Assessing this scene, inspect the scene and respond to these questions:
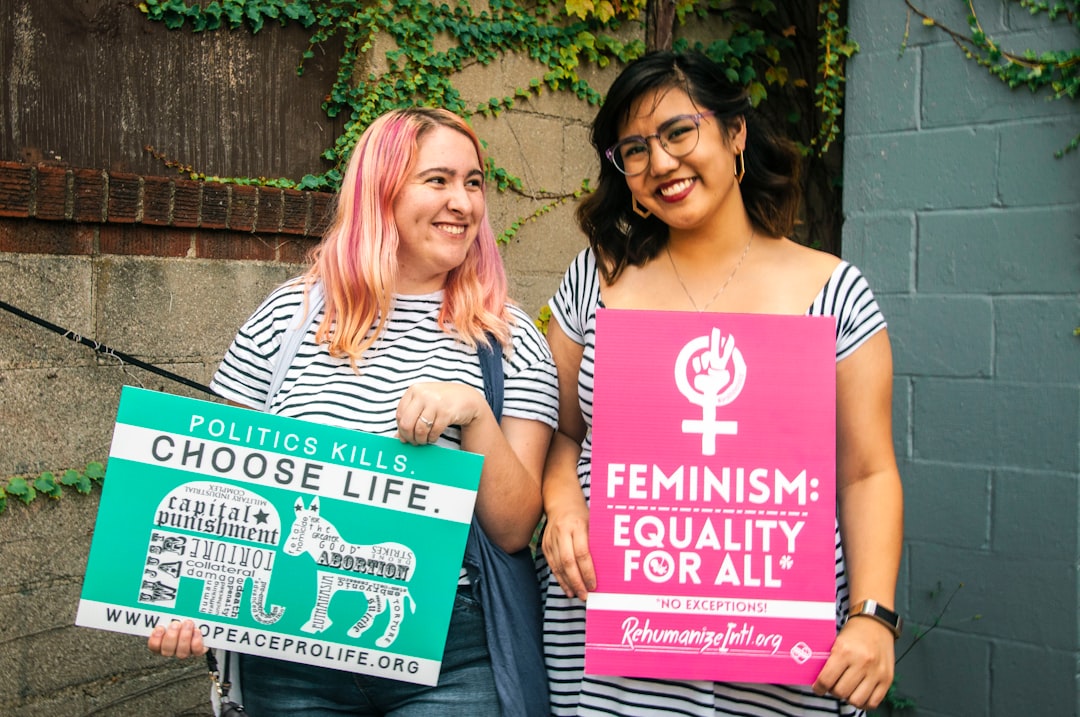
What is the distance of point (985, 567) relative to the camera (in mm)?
3164

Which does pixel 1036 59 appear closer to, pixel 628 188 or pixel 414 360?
pixel 628 188

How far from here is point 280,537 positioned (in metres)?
1.86

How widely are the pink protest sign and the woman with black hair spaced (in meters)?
0.07

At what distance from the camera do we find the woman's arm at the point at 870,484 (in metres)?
1.84

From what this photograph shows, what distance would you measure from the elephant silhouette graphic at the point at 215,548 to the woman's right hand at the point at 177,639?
0.12 feet

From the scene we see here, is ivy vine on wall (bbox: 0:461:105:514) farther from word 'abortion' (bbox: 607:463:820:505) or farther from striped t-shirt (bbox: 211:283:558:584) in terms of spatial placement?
word 'abortion' (bbox: 607:463:820:505)

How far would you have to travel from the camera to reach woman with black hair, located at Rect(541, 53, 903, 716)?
1.88 meters

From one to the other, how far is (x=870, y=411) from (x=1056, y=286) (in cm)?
146

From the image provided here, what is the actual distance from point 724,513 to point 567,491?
12.4 inches

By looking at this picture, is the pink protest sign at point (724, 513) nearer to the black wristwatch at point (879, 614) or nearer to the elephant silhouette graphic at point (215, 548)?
the black wristwatch at point (879, 614)

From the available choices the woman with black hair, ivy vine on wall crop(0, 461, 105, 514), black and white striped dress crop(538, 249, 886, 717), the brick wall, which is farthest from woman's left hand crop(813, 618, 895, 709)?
the brick wall

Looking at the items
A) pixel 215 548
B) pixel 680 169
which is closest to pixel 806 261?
pixel 680 169

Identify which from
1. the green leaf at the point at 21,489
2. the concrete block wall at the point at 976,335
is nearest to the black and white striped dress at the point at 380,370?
the green leaf at the point at 21,489

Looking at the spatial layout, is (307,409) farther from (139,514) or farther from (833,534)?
(833,534)
